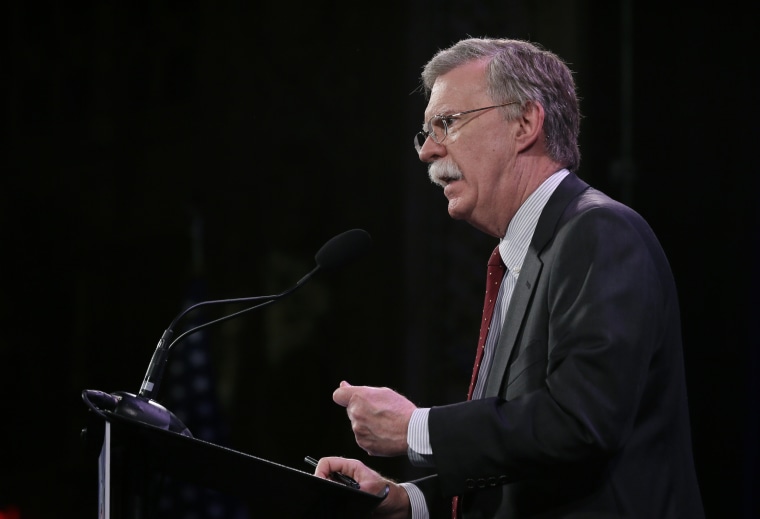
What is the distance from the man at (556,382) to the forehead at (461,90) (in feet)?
0.17

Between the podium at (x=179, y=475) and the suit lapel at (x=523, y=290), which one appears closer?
the podium at (x=179, y=475)

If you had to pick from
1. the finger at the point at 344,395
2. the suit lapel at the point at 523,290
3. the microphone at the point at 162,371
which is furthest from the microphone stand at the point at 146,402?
the suit lapel at the point at 523,290

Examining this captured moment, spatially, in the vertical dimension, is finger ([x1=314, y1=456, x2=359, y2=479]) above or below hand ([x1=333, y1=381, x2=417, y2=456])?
below

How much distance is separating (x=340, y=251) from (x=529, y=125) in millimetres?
423

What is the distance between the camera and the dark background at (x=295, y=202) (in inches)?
134

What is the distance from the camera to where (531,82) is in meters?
1.71

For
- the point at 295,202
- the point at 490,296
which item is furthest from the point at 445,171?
the point at 295,202

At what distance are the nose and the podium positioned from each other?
71cm

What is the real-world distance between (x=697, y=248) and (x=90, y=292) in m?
6.80

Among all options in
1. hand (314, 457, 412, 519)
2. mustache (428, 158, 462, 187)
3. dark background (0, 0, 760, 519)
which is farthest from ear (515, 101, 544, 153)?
dark background (0, 0, 760, 519)

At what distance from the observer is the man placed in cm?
129

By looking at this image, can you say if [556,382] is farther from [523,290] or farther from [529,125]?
[529,125]

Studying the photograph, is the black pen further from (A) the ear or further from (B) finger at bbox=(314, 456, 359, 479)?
(A) the ear

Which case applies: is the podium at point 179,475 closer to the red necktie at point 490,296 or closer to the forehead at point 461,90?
the red necktie at point 490,296
